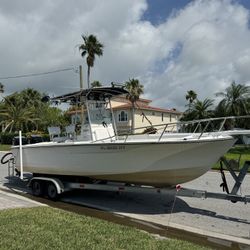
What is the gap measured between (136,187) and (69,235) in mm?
3062

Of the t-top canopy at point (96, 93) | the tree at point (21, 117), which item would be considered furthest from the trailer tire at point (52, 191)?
the tree at point (21, 117)

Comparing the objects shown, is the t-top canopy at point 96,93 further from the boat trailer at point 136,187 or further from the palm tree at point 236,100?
the palm tree at point 236,100

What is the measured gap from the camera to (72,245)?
19.8ft

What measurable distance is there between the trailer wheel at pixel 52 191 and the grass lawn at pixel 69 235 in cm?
273

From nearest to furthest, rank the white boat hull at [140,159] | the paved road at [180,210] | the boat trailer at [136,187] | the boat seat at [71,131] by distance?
the paved road at [180,210] → the boat trailer at [136,187] → the white boat hull at [140,159] → the boat seat at [71,131]

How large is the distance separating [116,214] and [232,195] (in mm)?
2642

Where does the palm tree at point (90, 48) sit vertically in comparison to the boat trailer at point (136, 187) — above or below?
above

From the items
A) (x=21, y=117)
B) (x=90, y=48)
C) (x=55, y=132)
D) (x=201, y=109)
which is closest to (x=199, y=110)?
(x=201, y=109)

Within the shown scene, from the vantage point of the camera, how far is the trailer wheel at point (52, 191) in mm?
10795

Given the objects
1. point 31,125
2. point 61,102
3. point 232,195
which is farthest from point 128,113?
point 232,195

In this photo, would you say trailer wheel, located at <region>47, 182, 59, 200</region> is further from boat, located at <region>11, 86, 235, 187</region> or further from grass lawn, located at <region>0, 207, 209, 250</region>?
grass lawn, located at <region>0, 207, 209, 250</region>

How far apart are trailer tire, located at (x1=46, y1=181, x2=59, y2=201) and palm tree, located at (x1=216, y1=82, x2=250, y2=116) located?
3698cm

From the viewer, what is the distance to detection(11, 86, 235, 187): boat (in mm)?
8609

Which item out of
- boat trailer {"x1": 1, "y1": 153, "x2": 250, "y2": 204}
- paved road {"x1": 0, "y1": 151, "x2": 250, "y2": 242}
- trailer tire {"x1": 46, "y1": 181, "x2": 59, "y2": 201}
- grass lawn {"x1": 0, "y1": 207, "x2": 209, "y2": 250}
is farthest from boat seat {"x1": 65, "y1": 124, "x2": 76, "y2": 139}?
grass lawn {"x1": 0, "y1": 207, "x2": 209, "y2": 250}
